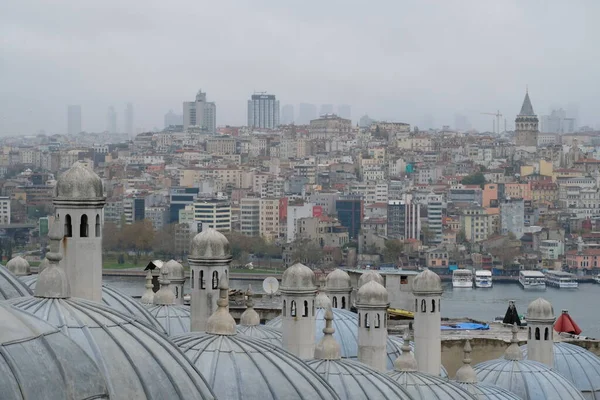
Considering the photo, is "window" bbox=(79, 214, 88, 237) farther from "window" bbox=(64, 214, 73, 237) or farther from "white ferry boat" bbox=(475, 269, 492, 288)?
"white ferry boat" bbox=(475, 269, 492, 288)

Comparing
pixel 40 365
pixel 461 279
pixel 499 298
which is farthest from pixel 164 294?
pixel 461 279

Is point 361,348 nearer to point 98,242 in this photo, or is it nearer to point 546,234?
point 98,242

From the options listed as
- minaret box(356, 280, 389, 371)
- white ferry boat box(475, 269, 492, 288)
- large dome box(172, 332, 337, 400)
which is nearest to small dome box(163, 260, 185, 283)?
minaret box(356, 280, 389, 371)

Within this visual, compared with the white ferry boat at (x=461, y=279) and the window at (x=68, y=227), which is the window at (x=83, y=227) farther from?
the white ferry boat at (x=461, y=279)

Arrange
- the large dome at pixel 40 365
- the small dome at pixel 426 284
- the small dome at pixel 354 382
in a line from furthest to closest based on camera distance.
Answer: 1. the small dome at pixel 426 284
2. the small dome at pixel 354 382
3. the large dome at pixel 40 365

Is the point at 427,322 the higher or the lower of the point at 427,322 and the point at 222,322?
the lower

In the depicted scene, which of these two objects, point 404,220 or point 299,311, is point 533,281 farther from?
point 299,311

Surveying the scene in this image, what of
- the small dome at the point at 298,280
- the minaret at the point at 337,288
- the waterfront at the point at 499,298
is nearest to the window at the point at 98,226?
the small dome at the point at 298,280
